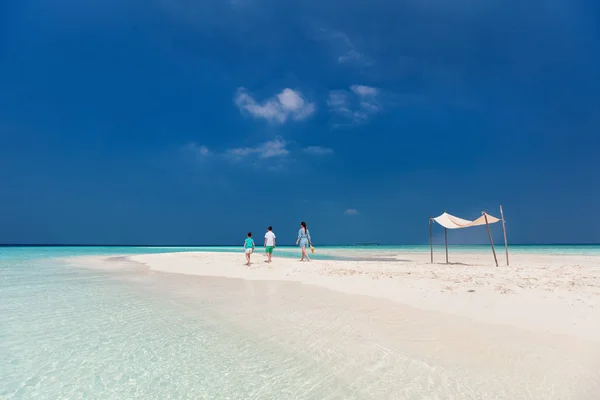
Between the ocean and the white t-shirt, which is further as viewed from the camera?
the white t-shirt

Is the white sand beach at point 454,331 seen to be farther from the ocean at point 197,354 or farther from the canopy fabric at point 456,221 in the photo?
the canopy fabric at point 456,221

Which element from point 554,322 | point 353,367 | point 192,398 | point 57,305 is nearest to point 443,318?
point 554,322

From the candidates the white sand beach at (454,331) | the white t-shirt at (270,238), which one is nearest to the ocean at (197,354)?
the white sand beach at (454,331)

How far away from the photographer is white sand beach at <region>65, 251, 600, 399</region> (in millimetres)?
3715

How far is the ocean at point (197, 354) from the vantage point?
352 cm

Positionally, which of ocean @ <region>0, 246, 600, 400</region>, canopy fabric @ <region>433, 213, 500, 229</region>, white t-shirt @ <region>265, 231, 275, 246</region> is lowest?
ocean @ <region>0, 246, 600, 400</region>

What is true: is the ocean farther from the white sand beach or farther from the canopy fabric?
the canopy fabric

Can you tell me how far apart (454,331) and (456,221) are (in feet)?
Answer: 50.3

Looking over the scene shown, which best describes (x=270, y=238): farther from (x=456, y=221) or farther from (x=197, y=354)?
(x=197, y=354)

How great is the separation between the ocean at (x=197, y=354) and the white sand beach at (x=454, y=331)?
1.9 inches

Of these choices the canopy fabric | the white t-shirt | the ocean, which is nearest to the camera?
the ocean

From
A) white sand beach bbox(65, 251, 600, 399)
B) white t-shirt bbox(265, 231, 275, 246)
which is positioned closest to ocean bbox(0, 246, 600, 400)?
white sand beach bbox(65, 251, 600, 399)

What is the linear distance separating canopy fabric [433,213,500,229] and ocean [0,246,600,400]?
13.8 meters

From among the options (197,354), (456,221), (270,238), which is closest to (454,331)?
(197,354)
